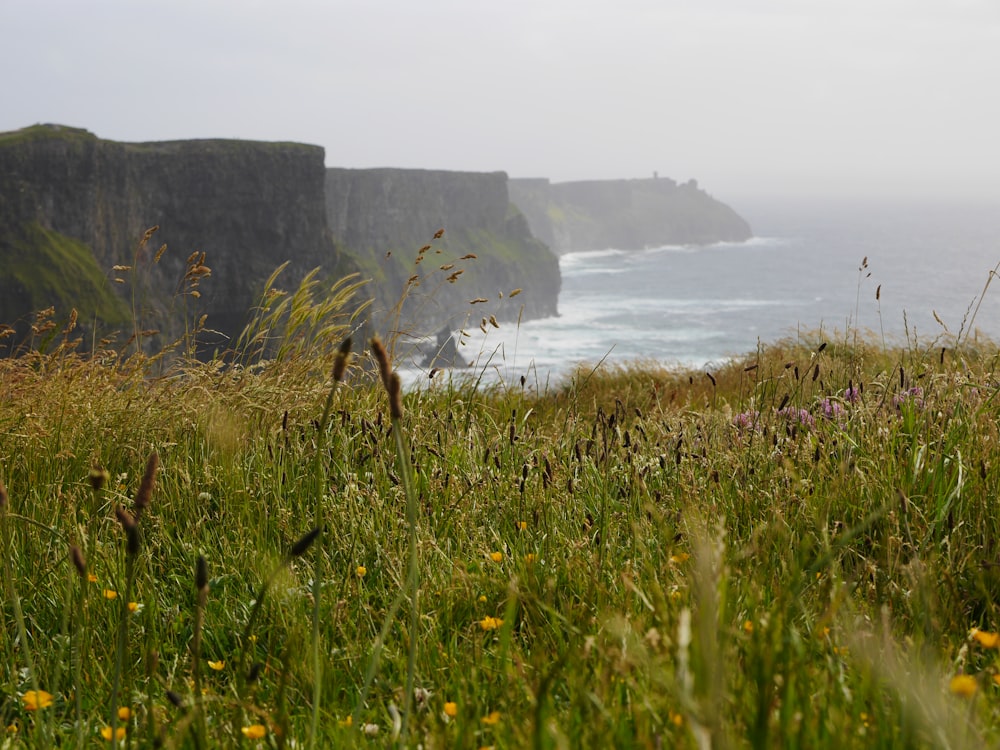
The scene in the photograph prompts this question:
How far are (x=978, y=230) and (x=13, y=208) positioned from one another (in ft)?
580

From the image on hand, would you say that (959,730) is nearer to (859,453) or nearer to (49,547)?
(859,453)

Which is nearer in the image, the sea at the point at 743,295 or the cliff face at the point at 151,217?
the cliff face at the point at 151,217

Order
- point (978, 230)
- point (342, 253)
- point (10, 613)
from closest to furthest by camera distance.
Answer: point (10, 613)
point (342, 253)
point (978, 230)

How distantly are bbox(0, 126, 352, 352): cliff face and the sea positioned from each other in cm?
1815

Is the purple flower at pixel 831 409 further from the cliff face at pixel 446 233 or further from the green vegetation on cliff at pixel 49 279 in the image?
the cliff face at pixel 446 233

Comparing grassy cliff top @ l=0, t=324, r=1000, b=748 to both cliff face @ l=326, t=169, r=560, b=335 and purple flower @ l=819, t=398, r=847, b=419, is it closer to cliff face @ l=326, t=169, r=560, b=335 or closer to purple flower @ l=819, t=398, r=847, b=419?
purple flower @ l=819, t=398, r=847, b=419

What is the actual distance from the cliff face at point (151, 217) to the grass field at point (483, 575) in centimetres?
4254

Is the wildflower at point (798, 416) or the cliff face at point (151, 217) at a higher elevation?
the cliff face at point (151, 217)

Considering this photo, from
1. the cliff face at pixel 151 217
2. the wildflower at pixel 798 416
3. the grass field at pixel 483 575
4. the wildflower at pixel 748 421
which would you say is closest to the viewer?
the grass field at pixel 483 575

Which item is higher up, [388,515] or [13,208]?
[13,208]

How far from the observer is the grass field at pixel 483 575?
1.62 m

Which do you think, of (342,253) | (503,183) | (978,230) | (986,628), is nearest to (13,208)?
(342,253)

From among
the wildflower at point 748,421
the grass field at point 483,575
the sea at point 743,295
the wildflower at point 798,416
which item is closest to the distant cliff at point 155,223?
the sea at point 743,295

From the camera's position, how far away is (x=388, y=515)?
3.33m
